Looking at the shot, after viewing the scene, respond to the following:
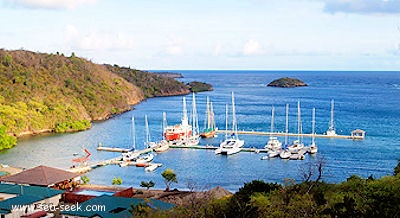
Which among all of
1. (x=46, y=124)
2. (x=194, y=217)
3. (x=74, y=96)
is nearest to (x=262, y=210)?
(x=194, y=217)

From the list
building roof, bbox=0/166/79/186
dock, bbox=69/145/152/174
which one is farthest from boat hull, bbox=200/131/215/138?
building roof, bbox=0/166/79/186

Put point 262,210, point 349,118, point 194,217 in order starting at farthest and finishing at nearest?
point 349,118 < point 262,210 < point 194,217

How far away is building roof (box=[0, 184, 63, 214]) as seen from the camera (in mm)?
19953

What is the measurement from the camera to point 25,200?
20.7m

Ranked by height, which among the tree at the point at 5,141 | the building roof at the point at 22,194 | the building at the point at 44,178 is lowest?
the tree at the point at 5,141

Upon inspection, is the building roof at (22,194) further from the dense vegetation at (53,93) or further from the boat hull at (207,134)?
→ the boat hull at (207,134)

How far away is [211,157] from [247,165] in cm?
425

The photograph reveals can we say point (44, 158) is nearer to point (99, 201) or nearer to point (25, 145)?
point (25, 145)

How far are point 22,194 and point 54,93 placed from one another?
147 feet

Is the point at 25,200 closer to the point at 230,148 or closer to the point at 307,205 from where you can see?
the point at 307,205

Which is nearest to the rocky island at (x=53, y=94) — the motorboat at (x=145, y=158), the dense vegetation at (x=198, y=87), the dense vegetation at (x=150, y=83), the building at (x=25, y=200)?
the dense vegetation at (x=150, y=83)

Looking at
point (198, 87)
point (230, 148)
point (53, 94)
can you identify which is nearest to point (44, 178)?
point (230, 148)

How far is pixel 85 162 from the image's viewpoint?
3638 cm

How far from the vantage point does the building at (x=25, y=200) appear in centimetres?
1973
